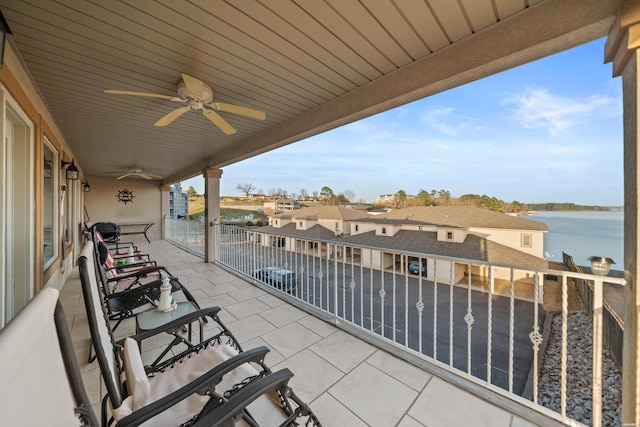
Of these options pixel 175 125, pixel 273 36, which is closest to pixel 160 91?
pixel 175 125

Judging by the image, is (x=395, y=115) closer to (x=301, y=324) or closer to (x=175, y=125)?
(x=175, y=125)

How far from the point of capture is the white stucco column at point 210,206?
5.64 meters

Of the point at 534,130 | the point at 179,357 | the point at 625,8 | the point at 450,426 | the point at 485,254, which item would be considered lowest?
the point at 485,254

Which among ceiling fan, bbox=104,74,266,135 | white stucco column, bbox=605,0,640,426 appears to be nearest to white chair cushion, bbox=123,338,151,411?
ceiling fan, bbox=104,74,266,135

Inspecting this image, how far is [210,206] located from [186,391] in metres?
5.14

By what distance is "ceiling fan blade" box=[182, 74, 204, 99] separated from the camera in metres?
2.19

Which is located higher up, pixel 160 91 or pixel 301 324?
pixel 160 91

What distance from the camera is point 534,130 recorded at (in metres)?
11.5

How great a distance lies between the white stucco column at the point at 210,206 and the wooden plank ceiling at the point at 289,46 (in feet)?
8.53

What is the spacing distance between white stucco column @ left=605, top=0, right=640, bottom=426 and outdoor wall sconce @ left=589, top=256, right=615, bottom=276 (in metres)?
0.07

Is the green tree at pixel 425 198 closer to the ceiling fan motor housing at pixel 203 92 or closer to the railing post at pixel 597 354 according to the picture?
the railing post at pixel 597 354

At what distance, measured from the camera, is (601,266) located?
135 cm

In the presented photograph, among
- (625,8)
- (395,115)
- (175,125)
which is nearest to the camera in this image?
(625,8)

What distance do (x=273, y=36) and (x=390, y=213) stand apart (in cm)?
1573
